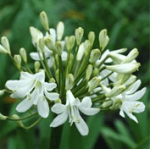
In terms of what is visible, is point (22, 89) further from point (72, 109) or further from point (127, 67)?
point (127, 67)

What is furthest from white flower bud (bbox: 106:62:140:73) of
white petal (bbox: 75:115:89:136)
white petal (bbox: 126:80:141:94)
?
white petal (bbox: 75:115:89:136)

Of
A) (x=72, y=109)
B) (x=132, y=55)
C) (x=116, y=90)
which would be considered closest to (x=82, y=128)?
(x=72, y=109)

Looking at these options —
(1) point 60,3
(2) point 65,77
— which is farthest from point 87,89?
(1) point 60,3

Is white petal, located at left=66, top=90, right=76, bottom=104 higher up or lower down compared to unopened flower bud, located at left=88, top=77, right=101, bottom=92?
lower down

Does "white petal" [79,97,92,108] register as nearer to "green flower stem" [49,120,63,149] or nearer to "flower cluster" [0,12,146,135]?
"flower cluster" [0,12,146,135]

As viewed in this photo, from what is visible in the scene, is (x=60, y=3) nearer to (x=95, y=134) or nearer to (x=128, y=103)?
(x=95, y=134)
